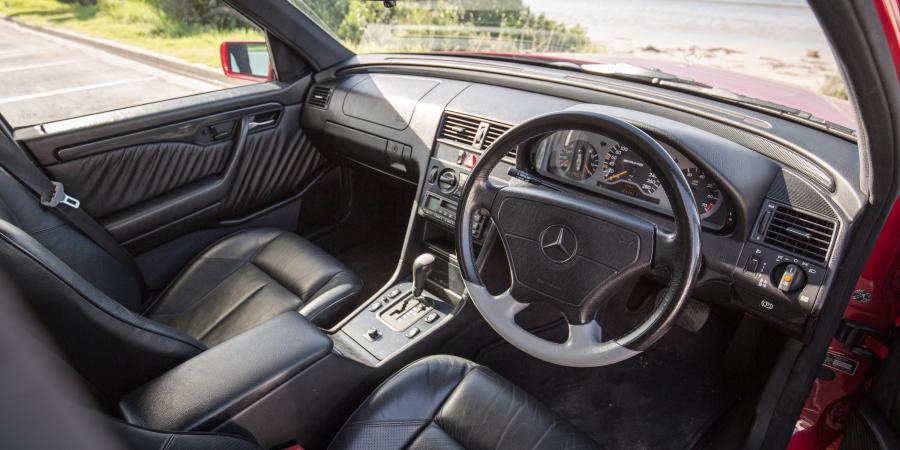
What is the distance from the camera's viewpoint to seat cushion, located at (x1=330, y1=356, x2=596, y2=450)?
141 centimetres

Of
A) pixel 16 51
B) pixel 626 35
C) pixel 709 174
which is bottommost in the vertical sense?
pixel 16 51

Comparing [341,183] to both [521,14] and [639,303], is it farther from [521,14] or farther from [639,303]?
[639,303]

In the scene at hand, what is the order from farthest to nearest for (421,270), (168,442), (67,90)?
(67,90) → (421,270) → (168,442)

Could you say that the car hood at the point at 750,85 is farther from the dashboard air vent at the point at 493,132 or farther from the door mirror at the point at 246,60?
the door mirror at the point at 246,60

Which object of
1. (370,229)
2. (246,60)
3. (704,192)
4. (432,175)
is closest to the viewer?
(704,192)

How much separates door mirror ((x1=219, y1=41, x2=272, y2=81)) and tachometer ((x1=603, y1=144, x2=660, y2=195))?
1768 millimetres

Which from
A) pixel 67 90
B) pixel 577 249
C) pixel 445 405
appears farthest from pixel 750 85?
pixel 67 90

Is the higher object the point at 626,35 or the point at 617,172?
the point at 626,35

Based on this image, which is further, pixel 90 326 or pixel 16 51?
pixel 16 51

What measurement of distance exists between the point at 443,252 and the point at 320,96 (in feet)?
3.52

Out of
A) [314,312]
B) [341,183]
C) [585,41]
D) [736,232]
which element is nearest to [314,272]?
[314,312]

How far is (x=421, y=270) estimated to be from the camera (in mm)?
1977

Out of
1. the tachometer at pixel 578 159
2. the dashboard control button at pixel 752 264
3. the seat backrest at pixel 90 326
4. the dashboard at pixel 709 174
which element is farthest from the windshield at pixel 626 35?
the seat backrest at pixel 90 326

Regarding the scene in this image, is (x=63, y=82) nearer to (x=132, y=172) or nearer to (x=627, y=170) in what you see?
(x=132, y=172)
